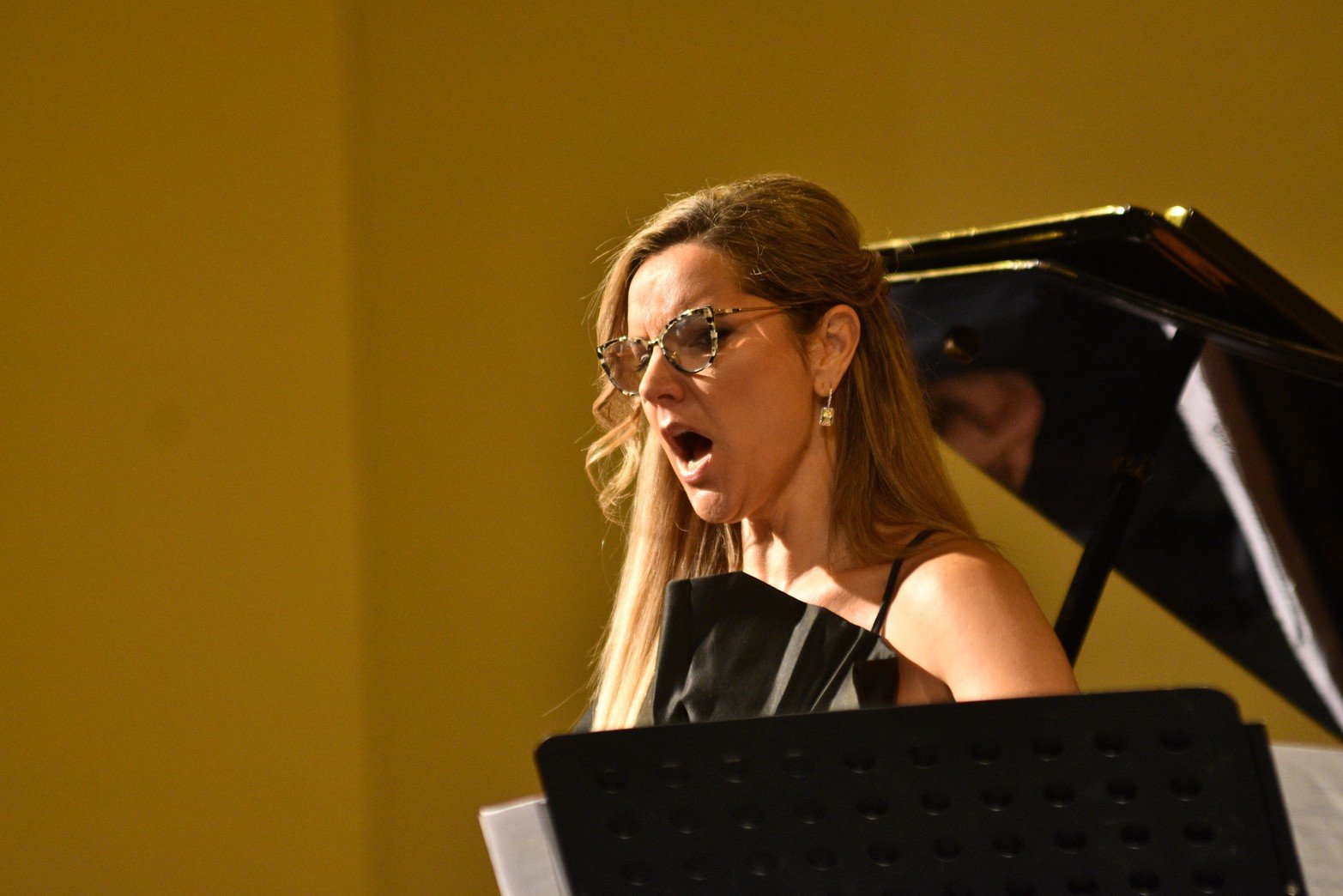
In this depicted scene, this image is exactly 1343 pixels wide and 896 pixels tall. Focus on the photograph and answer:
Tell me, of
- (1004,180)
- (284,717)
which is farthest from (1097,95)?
(284,717)

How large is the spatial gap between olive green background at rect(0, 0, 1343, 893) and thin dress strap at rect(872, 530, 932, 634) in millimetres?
1472

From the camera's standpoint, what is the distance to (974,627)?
111 cm

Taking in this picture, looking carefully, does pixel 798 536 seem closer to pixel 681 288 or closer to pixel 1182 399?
pixel 681 288

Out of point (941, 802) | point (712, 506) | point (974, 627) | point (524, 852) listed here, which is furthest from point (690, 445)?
point (941, 802)

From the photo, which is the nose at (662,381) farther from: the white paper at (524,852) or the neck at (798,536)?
the white paper at (524,852)

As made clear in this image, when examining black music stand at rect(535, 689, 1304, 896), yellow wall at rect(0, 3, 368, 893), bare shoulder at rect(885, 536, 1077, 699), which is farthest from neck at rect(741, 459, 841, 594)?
yellow wall at rect(0, 3, 368, 893)

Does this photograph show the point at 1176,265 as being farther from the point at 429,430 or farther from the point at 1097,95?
the point at 429,430

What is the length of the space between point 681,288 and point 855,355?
18cm

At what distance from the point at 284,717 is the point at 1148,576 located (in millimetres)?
1882

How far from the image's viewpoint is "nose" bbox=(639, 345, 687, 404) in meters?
1.27

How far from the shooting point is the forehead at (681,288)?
4.25 feet

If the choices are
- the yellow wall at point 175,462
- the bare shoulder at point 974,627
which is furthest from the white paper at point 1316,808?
the yellow wall at point 175,462

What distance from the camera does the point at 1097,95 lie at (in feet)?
9.02

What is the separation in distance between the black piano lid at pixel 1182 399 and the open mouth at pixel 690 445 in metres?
0.24
